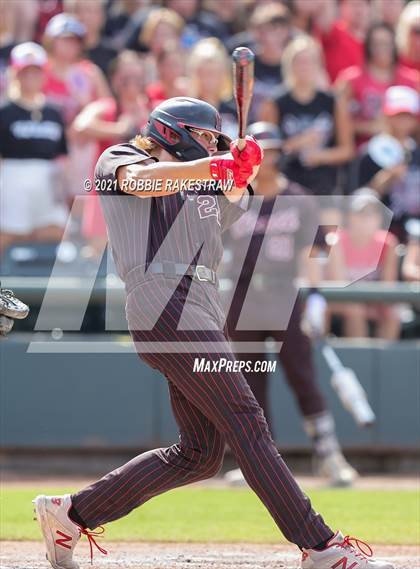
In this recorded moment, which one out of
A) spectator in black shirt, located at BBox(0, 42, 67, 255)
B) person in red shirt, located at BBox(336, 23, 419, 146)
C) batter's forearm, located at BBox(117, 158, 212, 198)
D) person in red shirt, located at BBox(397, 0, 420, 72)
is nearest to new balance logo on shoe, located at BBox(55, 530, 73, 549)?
batter's forearm, located at BBox(117, 158, 212, 198)

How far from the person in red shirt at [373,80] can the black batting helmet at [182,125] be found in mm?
5959

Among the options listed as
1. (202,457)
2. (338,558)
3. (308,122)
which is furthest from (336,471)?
(338,558)

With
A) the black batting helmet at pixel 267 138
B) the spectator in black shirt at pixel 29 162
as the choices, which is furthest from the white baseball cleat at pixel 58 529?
the spectator in black shirt at pixel 29 162

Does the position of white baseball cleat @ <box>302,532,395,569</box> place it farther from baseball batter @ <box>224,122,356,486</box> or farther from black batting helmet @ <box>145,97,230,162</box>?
baseball batter @ <box>224,122,356,486</box>

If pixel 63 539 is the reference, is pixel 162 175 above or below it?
above

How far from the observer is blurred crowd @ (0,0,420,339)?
30.8ft

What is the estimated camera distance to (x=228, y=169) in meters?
4.39

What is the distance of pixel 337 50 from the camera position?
11586 mm

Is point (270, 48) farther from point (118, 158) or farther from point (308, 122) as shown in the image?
point (118, 158)

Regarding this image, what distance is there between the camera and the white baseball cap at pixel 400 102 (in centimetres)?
1029

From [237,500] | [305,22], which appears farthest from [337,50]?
[237,500]

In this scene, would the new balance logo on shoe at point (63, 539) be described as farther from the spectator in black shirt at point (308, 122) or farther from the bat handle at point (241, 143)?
the spectator in black shirt at point (308, 122)

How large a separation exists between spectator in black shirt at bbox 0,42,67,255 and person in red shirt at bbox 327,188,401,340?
7.72ft

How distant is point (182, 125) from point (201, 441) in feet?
4.24
